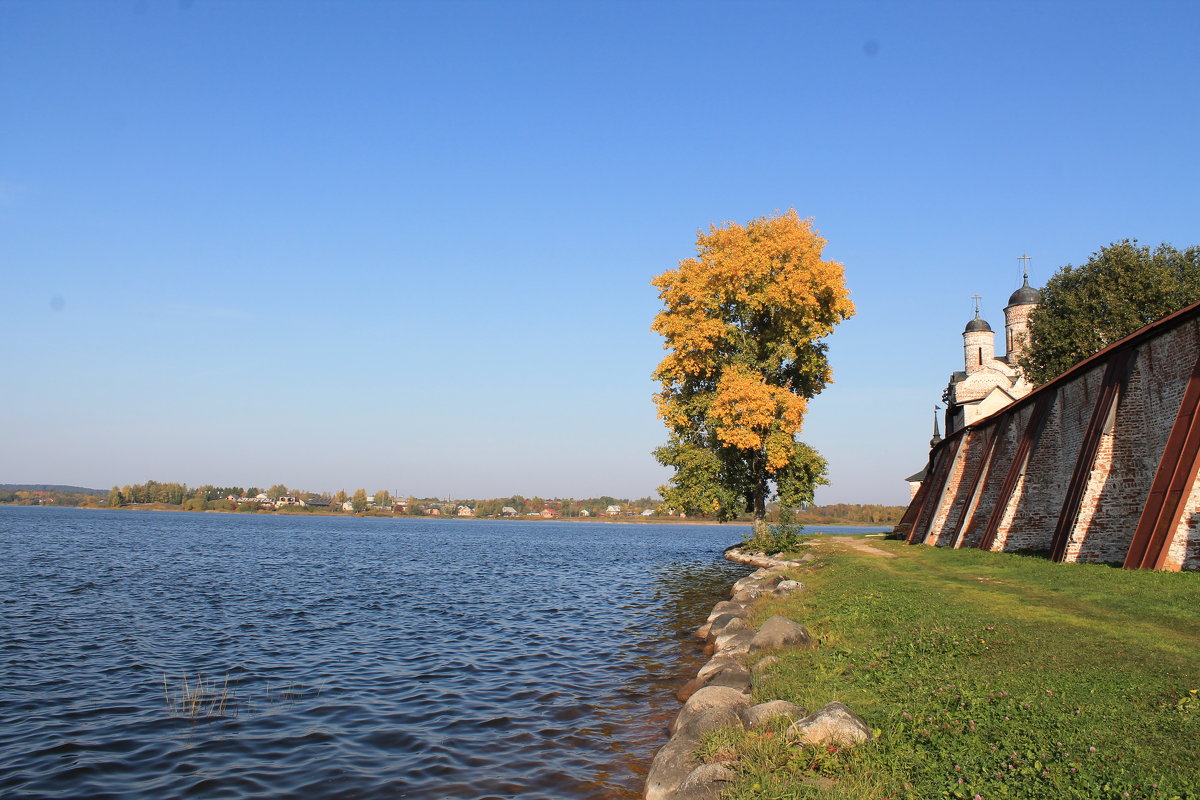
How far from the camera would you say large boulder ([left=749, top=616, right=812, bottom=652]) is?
1343cm

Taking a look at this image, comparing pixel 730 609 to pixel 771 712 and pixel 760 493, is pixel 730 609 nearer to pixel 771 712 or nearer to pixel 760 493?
pixel 771 712

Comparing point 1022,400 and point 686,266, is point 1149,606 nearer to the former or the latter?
point 1022,400

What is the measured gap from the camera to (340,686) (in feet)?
47.3

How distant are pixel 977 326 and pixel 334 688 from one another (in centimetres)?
5748

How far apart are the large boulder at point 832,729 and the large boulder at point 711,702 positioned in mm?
1907

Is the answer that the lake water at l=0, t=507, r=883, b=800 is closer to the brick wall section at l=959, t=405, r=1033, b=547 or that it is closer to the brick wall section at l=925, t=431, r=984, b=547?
the brick wall section at l=959, t=405, r=1033, b=547

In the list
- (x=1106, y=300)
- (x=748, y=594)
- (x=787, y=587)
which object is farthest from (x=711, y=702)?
(x=1106, y=300)

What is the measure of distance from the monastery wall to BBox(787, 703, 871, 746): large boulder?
12702 mm

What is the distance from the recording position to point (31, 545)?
50562 mm

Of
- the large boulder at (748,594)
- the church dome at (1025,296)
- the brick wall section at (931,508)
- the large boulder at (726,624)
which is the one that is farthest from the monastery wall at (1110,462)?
the church dome at (1025,296)

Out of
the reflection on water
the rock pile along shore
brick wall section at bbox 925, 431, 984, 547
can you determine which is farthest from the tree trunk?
the rock pile along shore

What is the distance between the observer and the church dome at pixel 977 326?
2303 inches

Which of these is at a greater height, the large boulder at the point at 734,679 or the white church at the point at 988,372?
the white church at the point at 988,372

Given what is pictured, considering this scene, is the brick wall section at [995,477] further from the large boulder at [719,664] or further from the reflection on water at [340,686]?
the large boulder at [719,664]
